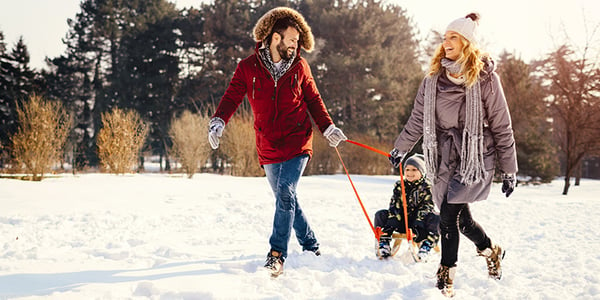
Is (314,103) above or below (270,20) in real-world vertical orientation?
below

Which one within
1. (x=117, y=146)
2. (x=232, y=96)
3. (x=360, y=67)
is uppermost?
(x=360, y=67)

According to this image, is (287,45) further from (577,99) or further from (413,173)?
(577,99)

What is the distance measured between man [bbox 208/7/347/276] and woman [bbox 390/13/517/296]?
708mm

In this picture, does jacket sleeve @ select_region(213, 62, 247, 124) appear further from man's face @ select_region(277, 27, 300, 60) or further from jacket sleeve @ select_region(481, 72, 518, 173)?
jacket sleeve @ select_region(481, 72, 518, 173)

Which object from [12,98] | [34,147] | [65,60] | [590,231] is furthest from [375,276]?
[65,60]

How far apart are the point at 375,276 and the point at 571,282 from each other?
1.49 m

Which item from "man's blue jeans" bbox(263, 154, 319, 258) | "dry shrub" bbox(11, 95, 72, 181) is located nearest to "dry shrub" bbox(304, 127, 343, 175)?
"dry shrub" bbox(11, 95, 72, 181)

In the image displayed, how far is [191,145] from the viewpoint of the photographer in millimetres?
13414

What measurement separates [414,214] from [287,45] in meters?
2.01

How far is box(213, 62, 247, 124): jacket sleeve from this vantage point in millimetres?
3375

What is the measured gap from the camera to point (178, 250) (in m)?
4.01

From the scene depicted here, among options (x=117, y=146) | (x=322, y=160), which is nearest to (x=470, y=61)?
(x=117, y=146)

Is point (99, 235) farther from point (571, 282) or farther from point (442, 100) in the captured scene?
point (571, 282)

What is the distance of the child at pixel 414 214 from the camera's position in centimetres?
387
